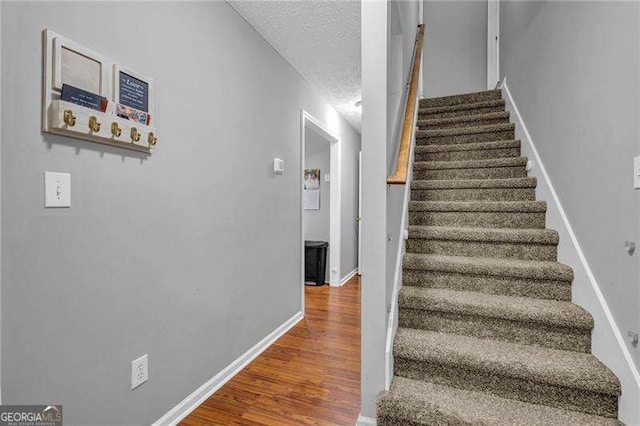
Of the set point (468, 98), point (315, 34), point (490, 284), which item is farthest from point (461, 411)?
point (468, 98)

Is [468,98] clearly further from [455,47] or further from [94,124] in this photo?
[94,124]

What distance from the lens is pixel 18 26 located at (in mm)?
1052

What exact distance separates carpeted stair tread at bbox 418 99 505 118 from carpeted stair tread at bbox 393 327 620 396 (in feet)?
8.01

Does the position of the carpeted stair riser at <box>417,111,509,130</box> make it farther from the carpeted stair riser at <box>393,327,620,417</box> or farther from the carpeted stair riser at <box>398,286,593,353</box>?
the carpeted stair riser at <box>393,327,620,417</box>

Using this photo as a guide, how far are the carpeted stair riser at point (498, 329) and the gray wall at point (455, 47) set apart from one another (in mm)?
3644

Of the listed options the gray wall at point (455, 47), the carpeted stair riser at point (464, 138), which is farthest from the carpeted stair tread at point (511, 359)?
the gray wall at point (455, 47)

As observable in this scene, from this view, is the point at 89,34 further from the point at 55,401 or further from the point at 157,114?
the point at 55,401

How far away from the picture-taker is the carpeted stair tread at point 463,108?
3239mm

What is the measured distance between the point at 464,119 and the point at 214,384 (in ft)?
9.94

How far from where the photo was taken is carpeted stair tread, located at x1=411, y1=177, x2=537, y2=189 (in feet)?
7.73

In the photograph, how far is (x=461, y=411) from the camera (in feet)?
4.46

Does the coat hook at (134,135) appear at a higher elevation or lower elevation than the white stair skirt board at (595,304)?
higher

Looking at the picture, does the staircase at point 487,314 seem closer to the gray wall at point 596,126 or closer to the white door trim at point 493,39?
the gray wall at point 596,126

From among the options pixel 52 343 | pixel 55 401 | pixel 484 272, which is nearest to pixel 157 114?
pixel 52 343
